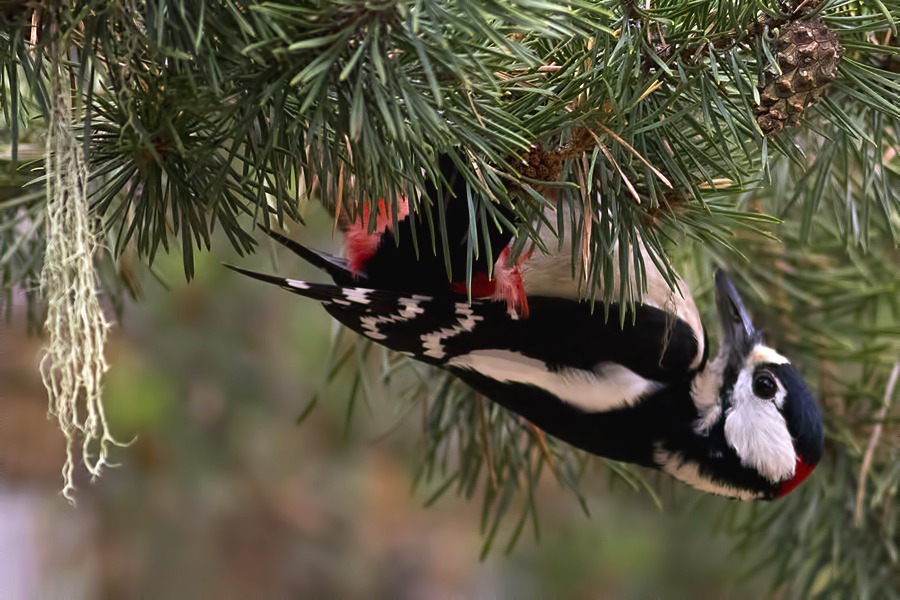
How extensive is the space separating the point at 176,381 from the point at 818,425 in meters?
1.86

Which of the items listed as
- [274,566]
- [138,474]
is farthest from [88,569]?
[274,566]

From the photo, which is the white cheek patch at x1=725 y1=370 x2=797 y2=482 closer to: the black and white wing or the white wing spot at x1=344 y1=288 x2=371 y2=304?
the black and white wing

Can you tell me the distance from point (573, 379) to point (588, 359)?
0.07 ft

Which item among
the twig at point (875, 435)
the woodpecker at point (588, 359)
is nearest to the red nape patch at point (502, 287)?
the woodpecker at point (588, 359)

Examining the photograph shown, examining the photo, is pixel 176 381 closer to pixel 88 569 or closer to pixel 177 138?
pixel 88 569

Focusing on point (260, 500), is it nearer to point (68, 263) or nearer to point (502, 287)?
point (502, 287)

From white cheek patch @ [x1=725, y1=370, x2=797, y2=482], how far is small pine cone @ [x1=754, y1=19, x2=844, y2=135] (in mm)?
350

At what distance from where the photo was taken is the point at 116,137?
1.33 feet

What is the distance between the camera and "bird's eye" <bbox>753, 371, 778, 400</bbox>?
0.70 metres

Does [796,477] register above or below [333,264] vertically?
below

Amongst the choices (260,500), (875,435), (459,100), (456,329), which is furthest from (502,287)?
(260,500)

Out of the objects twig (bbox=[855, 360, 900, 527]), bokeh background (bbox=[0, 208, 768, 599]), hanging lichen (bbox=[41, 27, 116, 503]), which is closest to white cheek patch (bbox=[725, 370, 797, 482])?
twig (bbox=[855, 360, 900, 527])

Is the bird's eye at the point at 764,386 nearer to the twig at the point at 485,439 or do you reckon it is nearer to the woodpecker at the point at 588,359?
the woodpecker at the point at 588,359

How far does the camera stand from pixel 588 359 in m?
0.62
